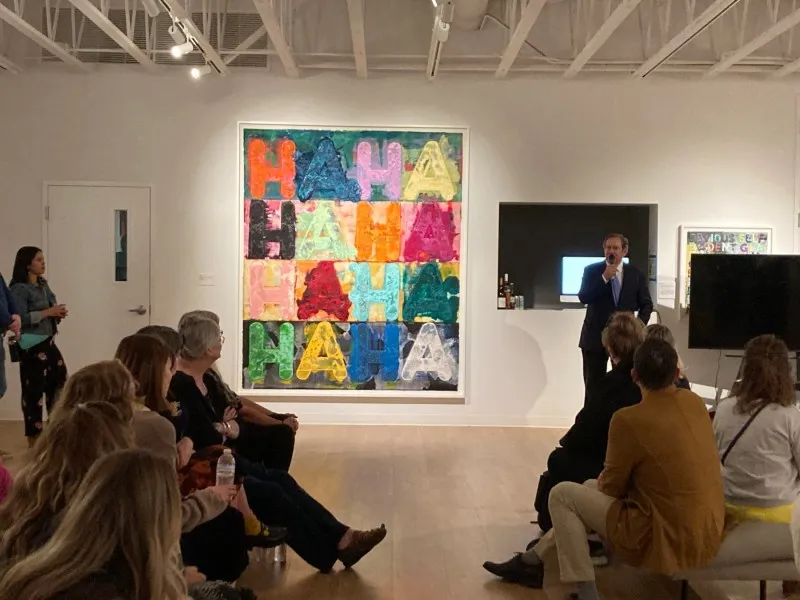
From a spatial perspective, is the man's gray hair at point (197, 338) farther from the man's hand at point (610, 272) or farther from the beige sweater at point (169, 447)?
the man's hand at point (610, 272)

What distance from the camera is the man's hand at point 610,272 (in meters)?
6.24

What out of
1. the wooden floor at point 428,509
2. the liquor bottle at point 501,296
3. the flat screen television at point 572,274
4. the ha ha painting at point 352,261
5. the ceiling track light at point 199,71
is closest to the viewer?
the wooden floor at point 428,509

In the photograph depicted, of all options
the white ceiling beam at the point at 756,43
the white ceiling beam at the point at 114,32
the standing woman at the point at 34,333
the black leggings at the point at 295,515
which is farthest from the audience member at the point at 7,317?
the white ceiling beam at the point at 756,43

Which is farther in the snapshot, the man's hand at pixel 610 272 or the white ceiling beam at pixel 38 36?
the man's hand at pixel 610 272

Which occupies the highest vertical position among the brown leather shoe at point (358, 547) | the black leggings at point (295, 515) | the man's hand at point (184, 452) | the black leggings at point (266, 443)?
the man's hand at point (184, 452)

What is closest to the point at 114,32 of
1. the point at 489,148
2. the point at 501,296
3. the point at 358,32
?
the point at 358,32

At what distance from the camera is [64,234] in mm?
7457

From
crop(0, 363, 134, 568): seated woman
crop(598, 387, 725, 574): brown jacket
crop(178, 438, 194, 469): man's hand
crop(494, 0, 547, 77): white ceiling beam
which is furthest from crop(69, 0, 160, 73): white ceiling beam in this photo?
crop(598, 387, 725, 574): brown jacket

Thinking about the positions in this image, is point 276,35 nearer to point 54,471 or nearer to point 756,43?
point 756,43

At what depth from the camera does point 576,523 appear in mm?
3154

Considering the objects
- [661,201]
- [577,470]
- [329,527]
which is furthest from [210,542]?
[661,201]

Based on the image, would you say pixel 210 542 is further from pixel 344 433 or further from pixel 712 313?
pixel 712 313

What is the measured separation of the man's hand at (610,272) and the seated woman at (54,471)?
472 centimetres

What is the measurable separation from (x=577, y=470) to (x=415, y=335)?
3.79m
